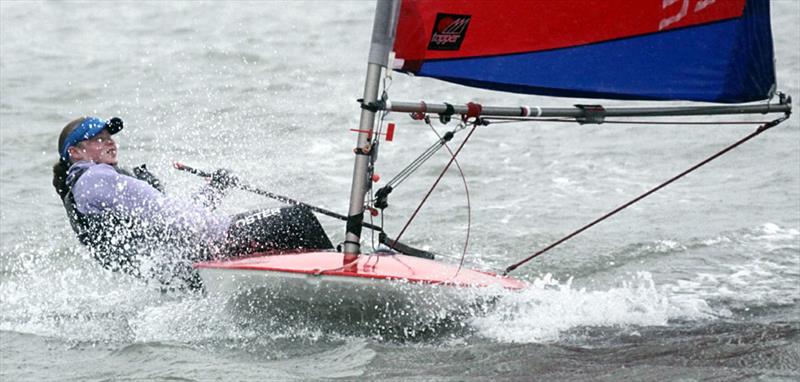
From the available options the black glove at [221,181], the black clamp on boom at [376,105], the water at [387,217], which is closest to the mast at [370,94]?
the black clamp on boom at [376,105]

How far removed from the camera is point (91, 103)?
1040cm

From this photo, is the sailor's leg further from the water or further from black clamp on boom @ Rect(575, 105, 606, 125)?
black clamp on boom @ Rect(575, 105, 606, 125)

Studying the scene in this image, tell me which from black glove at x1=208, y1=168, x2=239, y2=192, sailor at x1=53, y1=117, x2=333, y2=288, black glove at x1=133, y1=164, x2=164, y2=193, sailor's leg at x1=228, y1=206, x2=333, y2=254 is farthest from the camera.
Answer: black glove at x1=133, y1=164, x2=164, y2=193

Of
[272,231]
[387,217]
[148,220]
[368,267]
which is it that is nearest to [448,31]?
[368,267]

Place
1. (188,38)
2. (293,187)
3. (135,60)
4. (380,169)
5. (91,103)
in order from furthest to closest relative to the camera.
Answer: (188,38) → (135,60) → (91,103) → (380,169) → (293,187)

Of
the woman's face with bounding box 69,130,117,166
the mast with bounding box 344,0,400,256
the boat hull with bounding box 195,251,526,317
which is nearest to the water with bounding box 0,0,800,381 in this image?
the boat hull with bounding box 195,251,526,317

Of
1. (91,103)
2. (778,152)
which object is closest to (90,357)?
(778,152)

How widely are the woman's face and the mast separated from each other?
1.17m

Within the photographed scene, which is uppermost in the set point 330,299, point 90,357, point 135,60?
point 135,60

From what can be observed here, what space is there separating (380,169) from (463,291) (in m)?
3.96

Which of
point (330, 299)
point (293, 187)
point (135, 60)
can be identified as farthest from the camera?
point (135, 60)

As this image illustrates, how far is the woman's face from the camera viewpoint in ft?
15.8

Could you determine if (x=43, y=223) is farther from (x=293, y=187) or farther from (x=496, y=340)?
(x=496, y=340)

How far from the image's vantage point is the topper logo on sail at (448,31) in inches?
167
